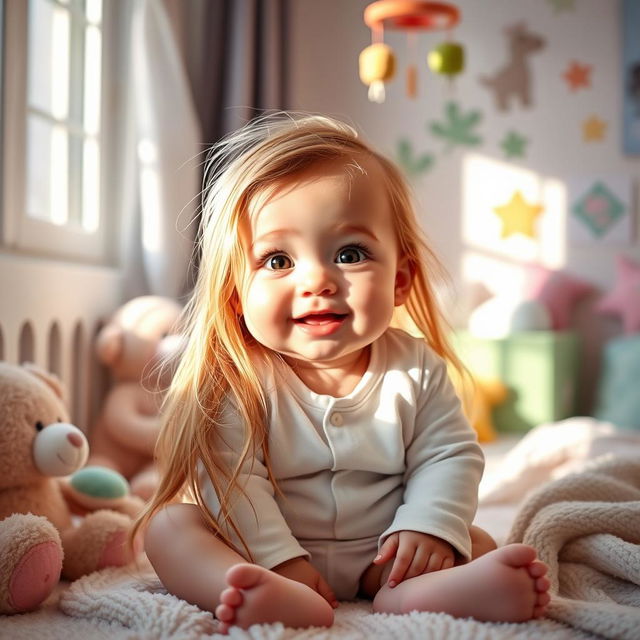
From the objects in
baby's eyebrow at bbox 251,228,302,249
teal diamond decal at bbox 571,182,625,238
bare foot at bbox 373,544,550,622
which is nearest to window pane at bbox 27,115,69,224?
baby's eyebrow at bbox 251,228,302,249

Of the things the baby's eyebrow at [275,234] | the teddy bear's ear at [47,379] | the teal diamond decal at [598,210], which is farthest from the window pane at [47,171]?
the teal diamond decal at [598,210]

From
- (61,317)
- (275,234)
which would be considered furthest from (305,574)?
(61,317)

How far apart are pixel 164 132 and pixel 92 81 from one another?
0.80 ft

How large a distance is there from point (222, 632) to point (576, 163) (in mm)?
2853

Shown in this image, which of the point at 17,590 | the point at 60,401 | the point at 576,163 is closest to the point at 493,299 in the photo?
the point at 576,163

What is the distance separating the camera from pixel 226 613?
0.83 m

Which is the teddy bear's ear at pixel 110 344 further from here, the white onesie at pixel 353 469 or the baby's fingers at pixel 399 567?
the baby's fingers at pixel 399 567

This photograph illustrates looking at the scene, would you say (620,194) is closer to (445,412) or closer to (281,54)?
(281,54)

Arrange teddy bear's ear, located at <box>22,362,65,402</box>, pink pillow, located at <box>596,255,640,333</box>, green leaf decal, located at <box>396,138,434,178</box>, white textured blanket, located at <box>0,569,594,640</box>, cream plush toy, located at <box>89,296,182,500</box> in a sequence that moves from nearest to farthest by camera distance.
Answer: white textured blanket, located at <box>0,569,594,640</box> → teddy bear's ear, located at <box>22,362,65,402</box> → cream plush toy, located at <box>89,296,182,500</box> → pink pillow, located at <box>596,255,640,333</box> → green leaf decal, located at <box>396,138,434,178</box>

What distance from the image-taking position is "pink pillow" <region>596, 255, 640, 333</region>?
10.3ft

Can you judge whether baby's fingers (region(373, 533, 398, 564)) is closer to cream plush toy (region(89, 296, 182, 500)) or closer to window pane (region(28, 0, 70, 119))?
cream plush toy (region(89, 296, 182, 500))

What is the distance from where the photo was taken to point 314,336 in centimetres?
103

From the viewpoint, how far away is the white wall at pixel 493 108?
327cm

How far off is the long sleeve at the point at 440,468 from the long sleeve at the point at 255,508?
0.12 metres
